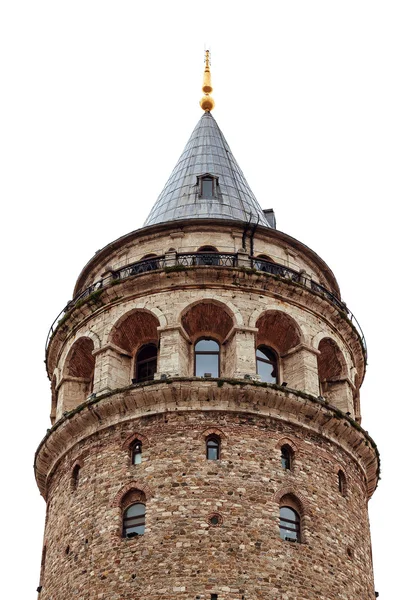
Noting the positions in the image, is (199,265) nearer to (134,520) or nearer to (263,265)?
(263,265)

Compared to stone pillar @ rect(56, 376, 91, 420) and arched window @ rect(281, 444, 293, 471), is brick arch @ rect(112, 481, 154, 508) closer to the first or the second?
arched window @ rect(281, 444, 293, 471)

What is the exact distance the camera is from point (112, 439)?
1326 inches

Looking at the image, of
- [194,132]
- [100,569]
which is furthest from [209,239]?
[100,569]

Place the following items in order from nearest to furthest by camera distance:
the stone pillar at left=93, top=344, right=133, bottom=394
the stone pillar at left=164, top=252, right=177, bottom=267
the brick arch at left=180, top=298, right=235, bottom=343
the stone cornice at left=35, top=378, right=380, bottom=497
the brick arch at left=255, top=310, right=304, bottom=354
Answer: the stone cornice at left=35, top=378, right=380, bottom=497, the stone pillar at left=93, top=344, right=133, bottom=394, the brick arch at left=180, top=298, right=235, bottom=343, the brick arch at left=255, top=310, right=304, bottom=354, the stone pillar at left=164, top=252, right=177, bottom=267

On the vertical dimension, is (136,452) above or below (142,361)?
below

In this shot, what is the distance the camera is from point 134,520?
31.8 metres

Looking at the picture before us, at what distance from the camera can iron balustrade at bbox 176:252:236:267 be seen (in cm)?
3778

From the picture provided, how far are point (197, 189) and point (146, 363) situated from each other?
360 inches

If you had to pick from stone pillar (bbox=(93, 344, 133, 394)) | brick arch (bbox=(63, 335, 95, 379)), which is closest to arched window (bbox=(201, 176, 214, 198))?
brick arch (bbox=(63, 335, 95, 379))

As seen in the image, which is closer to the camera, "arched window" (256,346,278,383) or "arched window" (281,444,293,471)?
"arched window" (281,444,293,471)

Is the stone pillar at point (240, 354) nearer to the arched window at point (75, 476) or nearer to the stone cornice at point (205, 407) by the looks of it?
the stone cornice at point (205, 407)

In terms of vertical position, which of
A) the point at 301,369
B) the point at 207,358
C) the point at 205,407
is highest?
the point at 207,358

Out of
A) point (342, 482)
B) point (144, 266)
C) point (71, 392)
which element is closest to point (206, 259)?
point (144, 266)

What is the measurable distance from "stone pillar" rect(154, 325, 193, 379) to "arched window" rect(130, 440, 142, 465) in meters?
2.45
